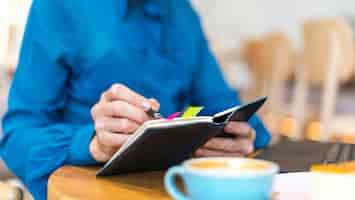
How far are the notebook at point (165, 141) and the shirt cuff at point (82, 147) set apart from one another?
0.05 m

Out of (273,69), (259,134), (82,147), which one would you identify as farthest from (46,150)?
(273,69)

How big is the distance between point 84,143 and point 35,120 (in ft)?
0.41

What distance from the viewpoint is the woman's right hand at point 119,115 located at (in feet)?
2.42

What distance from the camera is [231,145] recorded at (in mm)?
896

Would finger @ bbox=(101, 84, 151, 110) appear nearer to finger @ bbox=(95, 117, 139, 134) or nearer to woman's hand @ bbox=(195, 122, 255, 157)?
finger @ bbox=(95, 117, 139, 134)

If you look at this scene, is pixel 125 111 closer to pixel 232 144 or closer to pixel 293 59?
pixel 232 144

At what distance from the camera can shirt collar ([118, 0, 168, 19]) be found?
0.98 meters

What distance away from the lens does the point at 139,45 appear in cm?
99

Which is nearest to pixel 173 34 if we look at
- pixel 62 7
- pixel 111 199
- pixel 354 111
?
pixel 62 7

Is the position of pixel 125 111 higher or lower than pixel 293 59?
higher

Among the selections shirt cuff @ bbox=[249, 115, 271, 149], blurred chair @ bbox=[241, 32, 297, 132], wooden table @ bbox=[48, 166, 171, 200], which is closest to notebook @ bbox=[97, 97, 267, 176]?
wooden table @ bbox=[48, 166, 171, 200]

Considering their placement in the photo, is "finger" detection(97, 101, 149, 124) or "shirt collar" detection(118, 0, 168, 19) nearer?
"finger" detection(97, 101, 149, 124)

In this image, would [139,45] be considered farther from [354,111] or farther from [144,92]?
[354,111]

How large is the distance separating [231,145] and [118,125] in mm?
218
